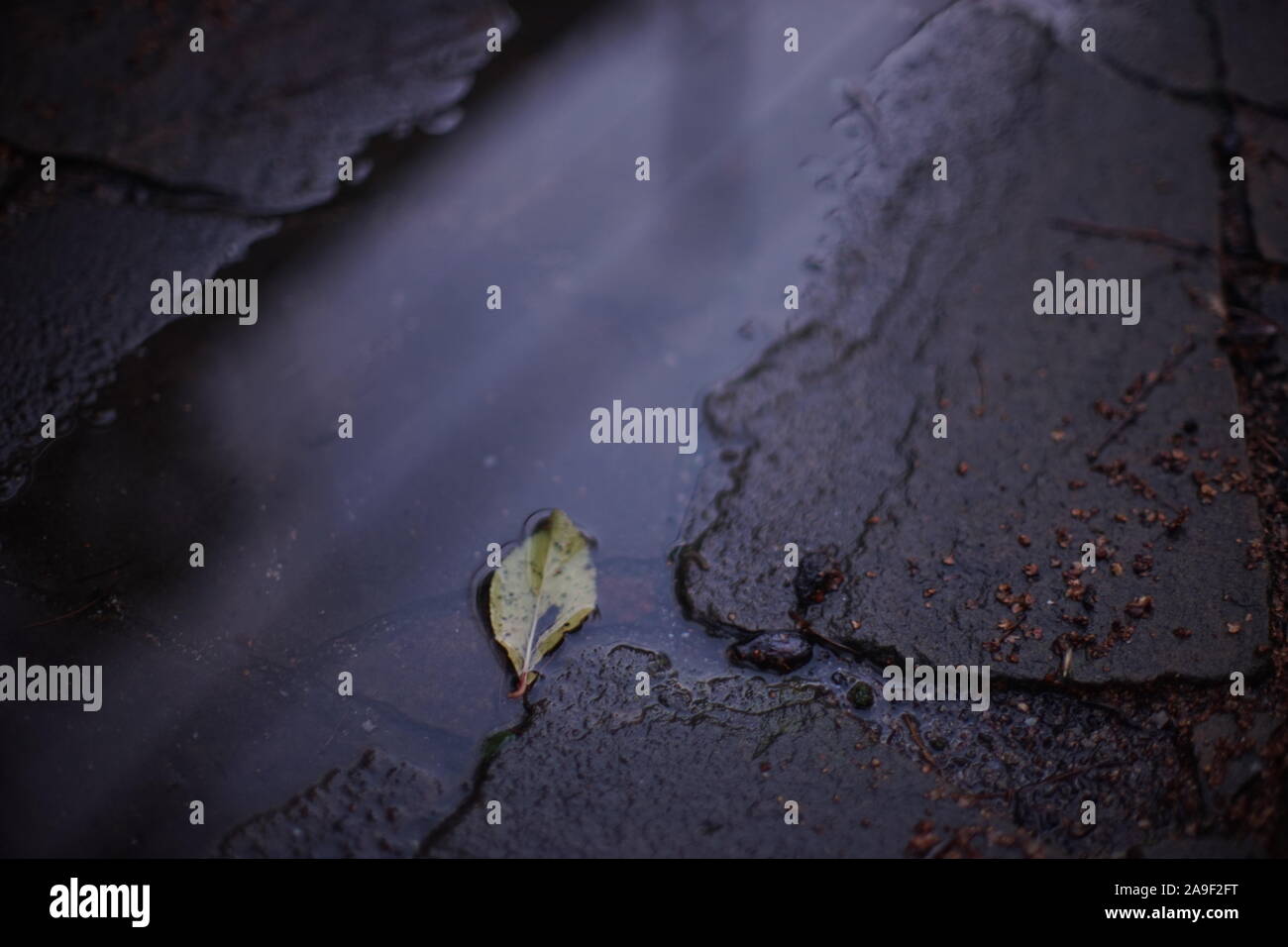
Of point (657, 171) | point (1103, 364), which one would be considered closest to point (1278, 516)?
point (1103, 364)

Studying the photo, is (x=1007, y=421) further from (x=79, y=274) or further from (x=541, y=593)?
(x=79, y=274)

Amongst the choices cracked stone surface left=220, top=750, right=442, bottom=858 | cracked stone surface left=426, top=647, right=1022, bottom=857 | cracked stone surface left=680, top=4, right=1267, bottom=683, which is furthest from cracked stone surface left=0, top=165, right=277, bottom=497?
cracked stone surface left=680, top=4, right=1267, bottom=683

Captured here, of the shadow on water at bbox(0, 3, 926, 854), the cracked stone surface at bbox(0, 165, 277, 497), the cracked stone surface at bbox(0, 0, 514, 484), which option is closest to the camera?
the shadow on water at bbox(0, 3, 926, 854)

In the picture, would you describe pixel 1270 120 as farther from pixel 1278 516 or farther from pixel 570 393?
pixel 570 393

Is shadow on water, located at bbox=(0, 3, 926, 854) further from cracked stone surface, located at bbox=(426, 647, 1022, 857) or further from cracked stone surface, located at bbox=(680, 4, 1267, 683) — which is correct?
cracked stone surface, located at bbox=(680, 4, 1267, 683)

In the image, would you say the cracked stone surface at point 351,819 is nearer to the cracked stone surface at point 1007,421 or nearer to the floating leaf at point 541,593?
the floating leaf at point 541,593
